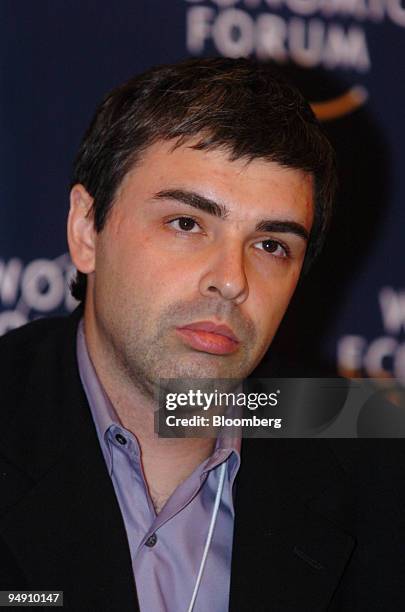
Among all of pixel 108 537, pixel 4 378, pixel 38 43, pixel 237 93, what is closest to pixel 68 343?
pixel 4 378

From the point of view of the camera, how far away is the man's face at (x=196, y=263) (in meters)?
2.16

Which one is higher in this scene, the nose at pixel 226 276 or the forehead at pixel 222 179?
the forehead at pixel 222 179

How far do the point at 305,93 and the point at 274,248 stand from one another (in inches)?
42.2

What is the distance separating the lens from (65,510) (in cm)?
211

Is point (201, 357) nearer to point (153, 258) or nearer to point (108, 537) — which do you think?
point (153, 258)

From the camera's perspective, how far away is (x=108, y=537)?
2098 mm

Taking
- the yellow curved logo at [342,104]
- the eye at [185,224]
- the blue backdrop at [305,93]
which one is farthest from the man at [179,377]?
the yellow curved logo at [342,104]

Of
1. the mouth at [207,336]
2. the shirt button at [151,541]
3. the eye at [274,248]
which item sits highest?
the eye at [274,248]

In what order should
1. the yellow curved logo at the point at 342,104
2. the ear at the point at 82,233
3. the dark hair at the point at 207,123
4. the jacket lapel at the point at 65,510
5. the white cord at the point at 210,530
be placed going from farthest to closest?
the yellow curved logo at the point at 342,104 < the ear at the point at 82,233 < the dark hair at the point at 207,123 < the white cord at the point at 210,530 < the jacket lapel at the point at 65,510

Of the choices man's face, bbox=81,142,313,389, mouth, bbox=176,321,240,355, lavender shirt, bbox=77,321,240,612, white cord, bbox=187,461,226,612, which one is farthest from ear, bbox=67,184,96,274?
white cord, bbox=187,461,226,612

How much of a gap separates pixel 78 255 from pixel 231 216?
18.2 inches

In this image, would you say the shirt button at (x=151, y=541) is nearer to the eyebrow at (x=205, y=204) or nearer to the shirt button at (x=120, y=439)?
the shirt button at (x=120, y=439)

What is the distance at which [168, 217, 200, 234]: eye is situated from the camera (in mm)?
2221

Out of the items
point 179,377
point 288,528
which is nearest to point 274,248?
point 179,377
